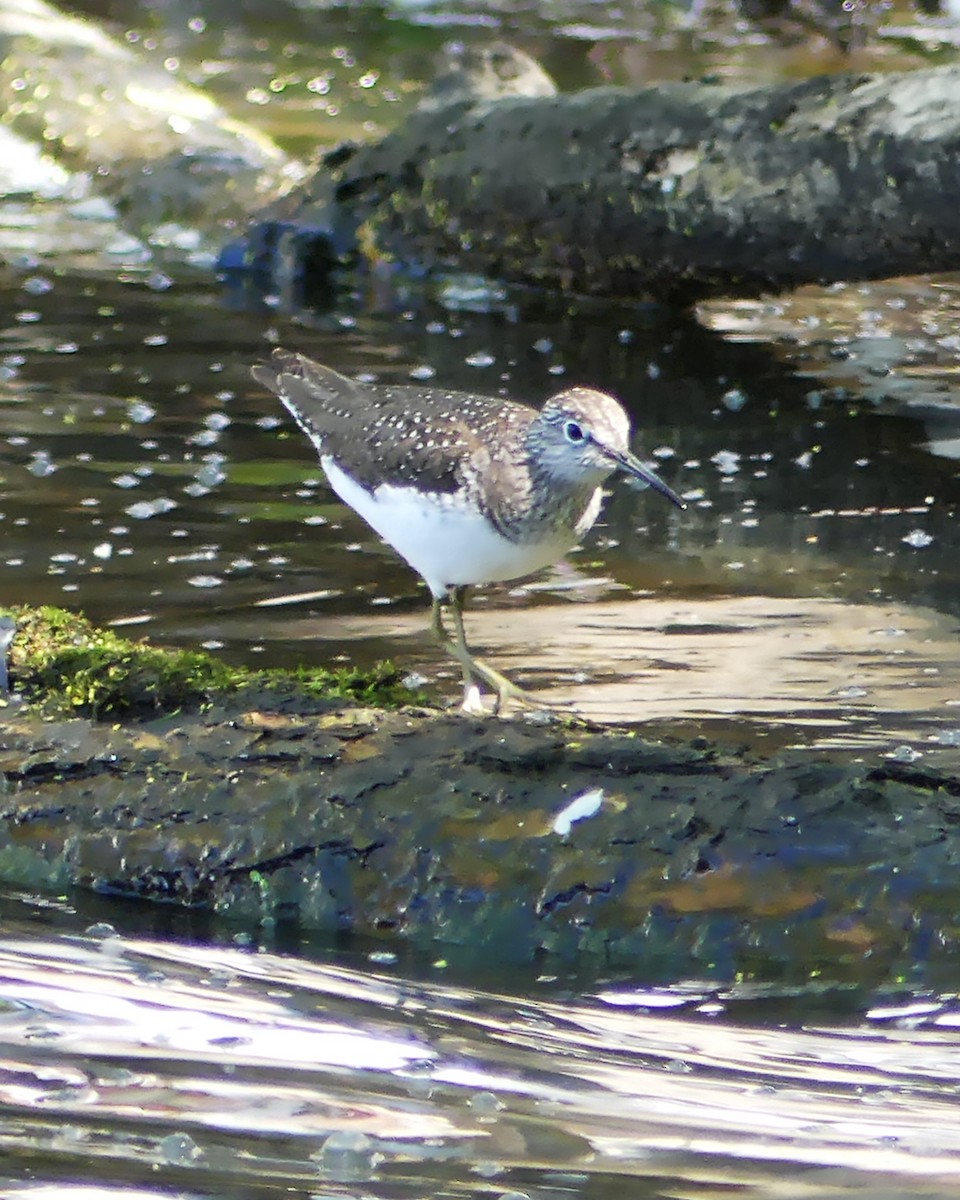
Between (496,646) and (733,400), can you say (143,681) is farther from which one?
(733,400)

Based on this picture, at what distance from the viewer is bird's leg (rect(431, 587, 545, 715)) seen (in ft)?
17.7

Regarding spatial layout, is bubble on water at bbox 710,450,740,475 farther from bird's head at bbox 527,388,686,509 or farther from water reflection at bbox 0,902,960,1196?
water reflection at bbox 0,902,960,1196

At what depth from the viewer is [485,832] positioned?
4.05 m

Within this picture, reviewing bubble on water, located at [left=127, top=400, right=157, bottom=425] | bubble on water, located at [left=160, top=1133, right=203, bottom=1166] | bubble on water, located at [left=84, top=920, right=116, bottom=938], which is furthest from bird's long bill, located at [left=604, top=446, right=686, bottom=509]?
bubble on water, located at [left=127, top=400, right=157, bottom=425]

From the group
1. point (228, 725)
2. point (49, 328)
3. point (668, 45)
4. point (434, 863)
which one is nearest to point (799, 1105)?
point (434, 863)

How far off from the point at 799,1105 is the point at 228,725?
5.21 ft

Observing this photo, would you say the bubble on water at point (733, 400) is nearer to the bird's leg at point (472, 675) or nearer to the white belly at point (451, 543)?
the bird's leg at point (472, 675)

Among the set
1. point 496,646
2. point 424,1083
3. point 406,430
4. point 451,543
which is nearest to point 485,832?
point 424,1083

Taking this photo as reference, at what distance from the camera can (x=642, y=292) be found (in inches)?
396

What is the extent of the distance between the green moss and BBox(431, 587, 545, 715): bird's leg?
52 cm

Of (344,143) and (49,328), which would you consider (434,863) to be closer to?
(49,328)

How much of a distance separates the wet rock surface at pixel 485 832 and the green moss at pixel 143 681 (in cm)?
17

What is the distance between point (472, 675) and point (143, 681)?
3.93 ft

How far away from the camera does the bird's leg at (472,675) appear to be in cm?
538
